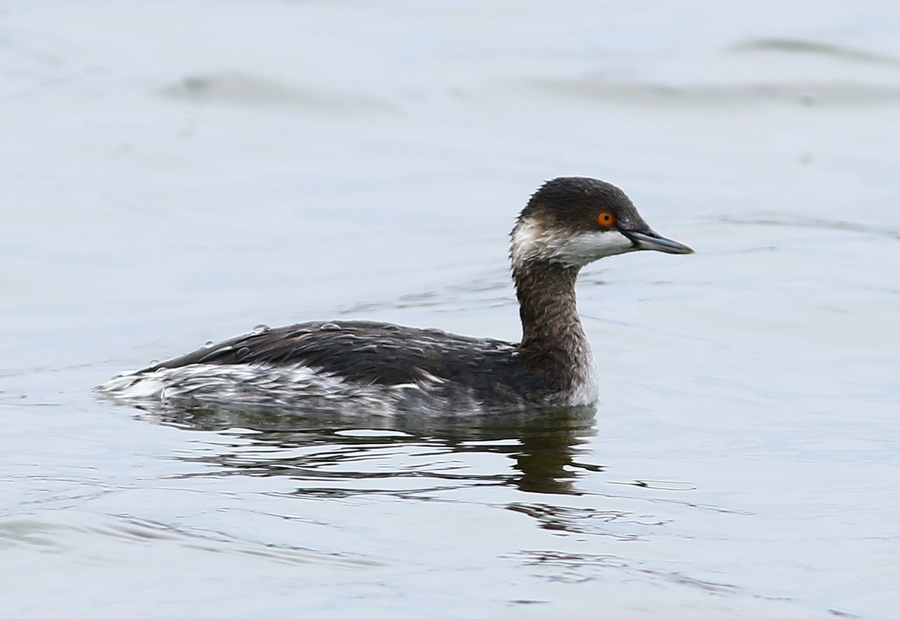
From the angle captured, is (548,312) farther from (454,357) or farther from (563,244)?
(454,357)

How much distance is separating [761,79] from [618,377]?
36.5 feet

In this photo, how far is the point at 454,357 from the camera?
930 cm

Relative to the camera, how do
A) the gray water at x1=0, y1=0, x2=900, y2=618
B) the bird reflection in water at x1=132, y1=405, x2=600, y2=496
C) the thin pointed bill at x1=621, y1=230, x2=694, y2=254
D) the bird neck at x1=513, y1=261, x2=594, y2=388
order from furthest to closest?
the bird neck at x1=513, y1=261, x2=594, y2=388 → the thin pointed bill at x1=621, y1=230, x2=694, y2=254 → the bird reflection in water at x1=132, y1=405, x2=600, y2=496 → the gray water at x1=0, y1=0, x2=900, y2=618

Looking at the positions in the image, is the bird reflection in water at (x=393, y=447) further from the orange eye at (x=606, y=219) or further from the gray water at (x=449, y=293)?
the orange eye at (x=606, y=219)

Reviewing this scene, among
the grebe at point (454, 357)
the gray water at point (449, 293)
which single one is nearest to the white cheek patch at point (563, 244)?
the grebe at point (454, 357)

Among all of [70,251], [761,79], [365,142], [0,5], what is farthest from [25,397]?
[0,5]

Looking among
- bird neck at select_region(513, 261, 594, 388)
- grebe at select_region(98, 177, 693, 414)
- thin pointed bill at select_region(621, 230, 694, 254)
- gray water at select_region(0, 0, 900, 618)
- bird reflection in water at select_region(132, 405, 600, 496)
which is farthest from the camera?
bird neck at select_region(513, 261, 594, 388)

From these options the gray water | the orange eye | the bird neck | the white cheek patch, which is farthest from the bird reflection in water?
the orange eye

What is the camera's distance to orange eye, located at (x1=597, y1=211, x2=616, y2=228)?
31.1 feet

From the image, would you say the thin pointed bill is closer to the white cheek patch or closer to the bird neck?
the white cheek patch

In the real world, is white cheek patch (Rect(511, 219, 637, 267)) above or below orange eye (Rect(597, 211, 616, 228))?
below

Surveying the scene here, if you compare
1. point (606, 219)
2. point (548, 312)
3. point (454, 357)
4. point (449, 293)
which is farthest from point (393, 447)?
point (449, 293)

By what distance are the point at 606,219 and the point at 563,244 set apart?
26cm

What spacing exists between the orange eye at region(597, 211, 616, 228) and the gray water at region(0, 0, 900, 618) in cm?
96
